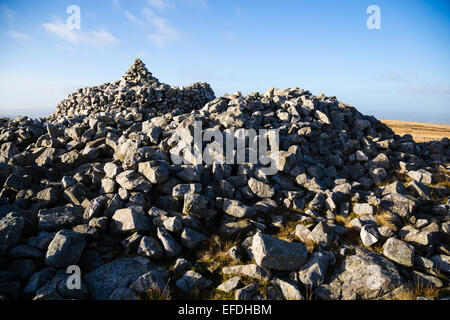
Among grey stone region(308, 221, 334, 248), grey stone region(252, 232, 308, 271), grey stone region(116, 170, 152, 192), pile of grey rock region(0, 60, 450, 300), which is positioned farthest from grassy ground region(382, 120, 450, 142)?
grey stone region(116, 170, 152, 192)

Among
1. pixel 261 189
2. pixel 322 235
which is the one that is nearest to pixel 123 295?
pixel 322 235

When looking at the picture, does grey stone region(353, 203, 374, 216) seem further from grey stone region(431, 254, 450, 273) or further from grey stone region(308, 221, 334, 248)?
grey stone region(431, 254, 450, 273)

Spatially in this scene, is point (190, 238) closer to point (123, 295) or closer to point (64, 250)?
point (123, 295)

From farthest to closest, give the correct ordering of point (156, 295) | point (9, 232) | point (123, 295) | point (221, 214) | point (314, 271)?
point (221, 214) → point (9, 232) → point (314, 271) → point (156, 295) → point (123, 295)

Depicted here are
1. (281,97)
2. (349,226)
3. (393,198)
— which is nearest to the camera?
(349,226)

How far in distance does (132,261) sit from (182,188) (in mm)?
2897

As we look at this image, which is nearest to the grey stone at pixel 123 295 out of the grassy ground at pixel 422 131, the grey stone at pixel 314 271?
the grey stone at pixel 314 271

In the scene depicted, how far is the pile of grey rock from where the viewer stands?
627cm

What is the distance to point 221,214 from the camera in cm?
893

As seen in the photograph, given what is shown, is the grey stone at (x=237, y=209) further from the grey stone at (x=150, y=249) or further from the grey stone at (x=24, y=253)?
the grey stone at (x=24, y=253)

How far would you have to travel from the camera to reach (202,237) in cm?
781

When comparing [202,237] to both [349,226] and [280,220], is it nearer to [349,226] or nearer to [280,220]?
[280,220]

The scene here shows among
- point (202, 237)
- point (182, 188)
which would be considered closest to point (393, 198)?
point (202, 237)

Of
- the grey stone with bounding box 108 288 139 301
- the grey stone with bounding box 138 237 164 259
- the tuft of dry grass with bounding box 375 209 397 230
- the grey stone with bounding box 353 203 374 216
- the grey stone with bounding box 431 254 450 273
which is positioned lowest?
the grey stone with bounding box 108 288 139 301
